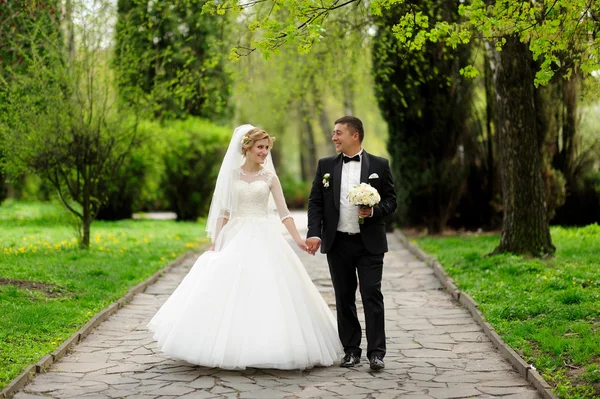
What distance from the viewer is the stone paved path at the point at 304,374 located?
288 inches

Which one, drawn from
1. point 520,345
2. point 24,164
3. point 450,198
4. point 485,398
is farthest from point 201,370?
point 450,198

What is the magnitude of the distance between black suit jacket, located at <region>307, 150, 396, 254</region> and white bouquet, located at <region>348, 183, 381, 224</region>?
0.25 metres

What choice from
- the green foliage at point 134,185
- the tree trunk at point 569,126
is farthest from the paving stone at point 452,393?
the green foliage at point 134,185

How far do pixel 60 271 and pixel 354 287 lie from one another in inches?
272

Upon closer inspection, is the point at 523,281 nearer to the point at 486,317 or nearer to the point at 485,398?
the point at 486,317

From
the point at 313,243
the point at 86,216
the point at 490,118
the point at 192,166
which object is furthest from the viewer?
the point at 192,166

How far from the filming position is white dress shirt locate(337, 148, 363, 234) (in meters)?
8.27

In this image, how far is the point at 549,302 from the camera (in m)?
10.5

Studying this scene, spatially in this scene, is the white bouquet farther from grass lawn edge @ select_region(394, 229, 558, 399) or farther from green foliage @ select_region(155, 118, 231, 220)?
green foliage @ select_region(155, 118, 231, 220)

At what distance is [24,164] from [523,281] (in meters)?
9.66

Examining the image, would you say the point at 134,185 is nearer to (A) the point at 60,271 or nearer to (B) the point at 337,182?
(A) the point at 60,271

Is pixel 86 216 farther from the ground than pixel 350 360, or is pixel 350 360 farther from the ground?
pixel 86 216

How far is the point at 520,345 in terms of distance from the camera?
8.80 meters

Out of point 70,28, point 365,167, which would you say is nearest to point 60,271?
point 70,28
